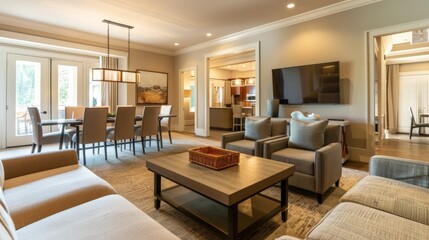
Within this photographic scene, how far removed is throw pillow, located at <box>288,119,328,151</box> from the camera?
2.79 metres

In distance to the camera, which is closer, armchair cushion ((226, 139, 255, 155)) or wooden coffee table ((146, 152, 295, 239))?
wooden coffee table ((146, 152, 295, 239))

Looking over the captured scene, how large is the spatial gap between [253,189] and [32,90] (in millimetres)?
6452

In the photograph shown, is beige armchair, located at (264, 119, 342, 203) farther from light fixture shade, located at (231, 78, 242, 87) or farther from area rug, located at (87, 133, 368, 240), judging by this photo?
light fixture shade, located at (231, 78, 242, 87)

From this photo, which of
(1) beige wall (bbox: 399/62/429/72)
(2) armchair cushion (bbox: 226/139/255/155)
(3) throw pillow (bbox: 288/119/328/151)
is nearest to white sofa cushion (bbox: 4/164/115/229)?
(2) armchair cushion (bbox: 226/139/255/155)

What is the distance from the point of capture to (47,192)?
4.89 feet

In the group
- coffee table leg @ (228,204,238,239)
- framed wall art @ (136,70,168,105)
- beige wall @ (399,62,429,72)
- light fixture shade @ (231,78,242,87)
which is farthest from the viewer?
light fixture shade @ (231,78,242,87)

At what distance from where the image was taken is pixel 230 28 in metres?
5.41

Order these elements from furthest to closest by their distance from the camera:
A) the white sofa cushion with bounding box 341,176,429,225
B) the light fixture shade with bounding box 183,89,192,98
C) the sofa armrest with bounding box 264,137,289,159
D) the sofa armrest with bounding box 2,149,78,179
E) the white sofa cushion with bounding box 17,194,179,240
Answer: the light fixture shade with bounding box 183,89,192,98 < the sofa armrest with bounding box 264,137,289,159 < the sofa armrest with bounding box 2,149,78,179 < the white sofa cushion with bounding box 341,176,429,225 < the white sofa cushion with bounding box 17,194,179,240

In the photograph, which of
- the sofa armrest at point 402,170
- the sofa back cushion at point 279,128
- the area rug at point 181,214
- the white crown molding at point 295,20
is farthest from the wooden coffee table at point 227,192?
the white crown molding at point 295,20

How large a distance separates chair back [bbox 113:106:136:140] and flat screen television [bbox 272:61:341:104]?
10.4 ft

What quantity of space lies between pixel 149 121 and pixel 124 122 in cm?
56

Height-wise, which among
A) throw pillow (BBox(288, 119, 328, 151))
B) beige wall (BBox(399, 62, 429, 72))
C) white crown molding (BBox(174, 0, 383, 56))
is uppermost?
white crown molding (BBox(174, 0, 383, 56))

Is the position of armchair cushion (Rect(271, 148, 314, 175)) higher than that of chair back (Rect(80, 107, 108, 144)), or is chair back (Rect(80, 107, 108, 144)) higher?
chair back (Rect(80, 107, 108, 144))

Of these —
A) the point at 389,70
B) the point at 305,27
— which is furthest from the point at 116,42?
the point at 389,70
